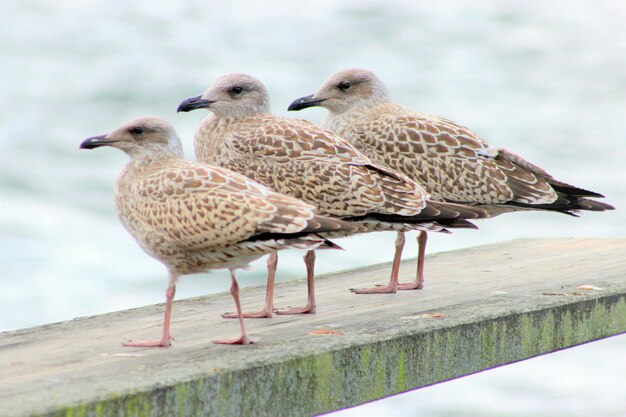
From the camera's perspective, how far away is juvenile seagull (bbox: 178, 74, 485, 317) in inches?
318

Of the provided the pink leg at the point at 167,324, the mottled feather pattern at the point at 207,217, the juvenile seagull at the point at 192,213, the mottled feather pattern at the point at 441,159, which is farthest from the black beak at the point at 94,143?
the mottled feather pattern at the point at 441,159

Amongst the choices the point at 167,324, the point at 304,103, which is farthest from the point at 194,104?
the point at 167,324

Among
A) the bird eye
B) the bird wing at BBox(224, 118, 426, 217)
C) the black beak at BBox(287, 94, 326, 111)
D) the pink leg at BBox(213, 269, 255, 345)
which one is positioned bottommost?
the pink leg at BBox(213, 269, 255, 345)

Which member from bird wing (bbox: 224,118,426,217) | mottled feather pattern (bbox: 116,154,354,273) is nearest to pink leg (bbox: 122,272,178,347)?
mottled feather pattern (bbox: 116,154,354,273)

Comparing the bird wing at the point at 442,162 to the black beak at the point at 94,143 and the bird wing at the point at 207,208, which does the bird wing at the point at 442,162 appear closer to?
the bird wing at the point at 207,208

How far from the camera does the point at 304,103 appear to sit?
945 centimetres

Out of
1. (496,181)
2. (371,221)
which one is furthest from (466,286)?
(371,221)

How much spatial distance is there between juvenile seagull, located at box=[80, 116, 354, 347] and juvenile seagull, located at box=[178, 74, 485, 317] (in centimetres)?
96

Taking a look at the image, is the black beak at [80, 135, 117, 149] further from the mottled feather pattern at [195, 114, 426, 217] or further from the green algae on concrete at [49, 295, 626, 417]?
the green algae on concrete at [49, 295, 626, 417]

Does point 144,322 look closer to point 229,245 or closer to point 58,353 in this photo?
point 58,353

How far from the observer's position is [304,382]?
6.80 meters

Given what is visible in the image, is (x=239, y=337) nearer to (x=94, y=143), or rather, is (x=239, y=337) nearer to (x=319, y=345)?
(x=319, y=345)

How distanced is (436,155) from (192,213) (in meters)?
2.95

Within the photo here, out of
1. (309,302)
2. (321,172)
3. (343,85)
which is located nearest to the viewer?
(321,172)
